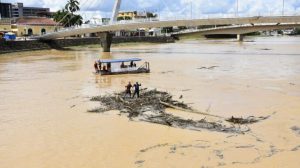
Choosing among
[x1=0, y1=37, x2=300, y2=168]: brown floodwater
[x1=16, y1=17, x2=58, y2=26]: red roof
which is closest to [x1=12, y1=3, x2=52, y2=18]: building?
[x1=16, y1=17, x2=58, y2=26]: red roof

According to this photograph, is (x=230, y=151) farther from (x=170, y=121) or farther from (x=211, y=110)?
(x=211, y=110)

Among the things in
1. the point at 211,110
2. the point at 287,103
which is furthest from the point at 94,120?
the point at 287,103

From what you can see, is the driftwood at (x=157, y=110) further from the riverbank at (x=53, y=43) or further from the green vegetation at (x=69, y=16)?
the green vegetation at (x=69, y=16)

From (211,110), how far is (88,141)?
6.31m

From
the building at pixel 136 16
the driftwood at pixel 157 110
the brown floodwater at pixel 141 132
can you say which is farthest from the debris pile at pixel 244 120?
the building at pixel 136 16

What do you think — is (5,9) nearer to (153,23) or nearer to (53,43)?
(53,43)

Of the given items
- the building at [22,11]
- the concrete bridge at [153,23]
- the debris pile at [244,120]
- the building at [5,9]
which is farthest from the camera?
the building at [22,11]

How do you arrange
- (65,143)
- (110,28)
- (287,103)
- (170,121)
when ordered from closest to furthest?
(65,143) → (170,121) → (287,103) → (110,28)

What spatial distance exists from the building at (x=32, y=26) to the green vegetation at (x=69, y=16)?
1651 mm

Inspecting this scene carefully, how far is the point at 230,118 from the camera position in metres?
16.7

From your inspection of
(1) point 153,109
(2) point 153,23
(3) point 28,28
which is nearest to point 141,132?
(1) point 153,109

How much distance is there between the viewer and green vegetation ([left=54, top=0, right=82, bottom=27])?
9400 cm

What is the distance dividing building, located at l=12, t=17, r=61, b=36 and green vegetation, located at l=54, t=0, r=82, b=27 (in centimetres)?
165

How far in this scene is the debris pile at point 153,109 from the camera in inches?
614
